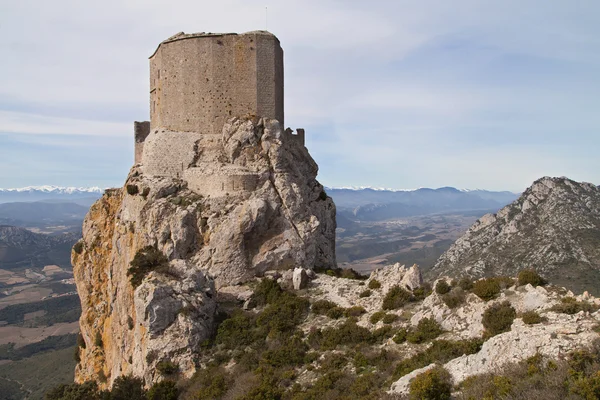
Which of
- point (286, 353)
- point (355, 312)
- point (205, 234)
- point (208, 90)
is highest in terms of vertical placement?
point (208, 90)

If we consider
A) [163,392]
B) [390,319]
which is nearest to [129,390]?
[163,392]

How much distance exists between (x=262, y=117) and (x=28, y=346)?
108 meters

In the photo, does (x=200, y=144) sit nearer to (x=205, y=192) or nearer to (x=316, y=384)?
(x=205, y=192)

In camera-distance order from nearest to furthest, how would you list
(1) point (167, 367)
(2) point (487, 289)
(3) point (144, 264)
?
(2) point (487, 289) → (1) point (167, 367) → (3) point (144, 264)

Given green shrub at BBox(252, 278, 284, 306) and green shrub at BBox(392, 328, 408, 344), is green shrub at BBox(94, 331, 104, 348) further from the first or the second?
green shrub at BBox(392, 328, 408, 344)

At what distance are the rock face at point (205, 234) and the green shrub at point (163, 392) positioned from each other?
2706 mm

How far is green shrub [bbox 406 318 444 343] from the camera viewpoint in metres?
17.8

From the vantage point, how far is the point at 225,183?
2830 cm

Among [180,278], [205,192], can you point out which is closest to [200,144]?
[205,192]

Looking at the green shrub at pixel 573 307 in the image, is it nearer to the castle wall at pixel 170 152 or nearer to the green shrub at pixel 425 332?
the green shrub at pixel 425 332

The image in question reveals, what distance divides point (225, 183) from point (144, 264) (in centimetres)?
654

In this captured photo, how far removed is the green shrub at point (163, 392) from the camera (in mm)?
19344

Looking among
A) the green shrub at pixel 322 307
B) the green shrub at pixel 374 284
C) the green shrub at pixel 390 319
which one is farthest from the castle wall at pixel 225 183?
the green shrub at pixel 390 319

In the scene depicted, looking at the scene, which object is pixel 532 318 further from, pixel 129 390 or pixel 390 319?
Result: pixel 129 390
